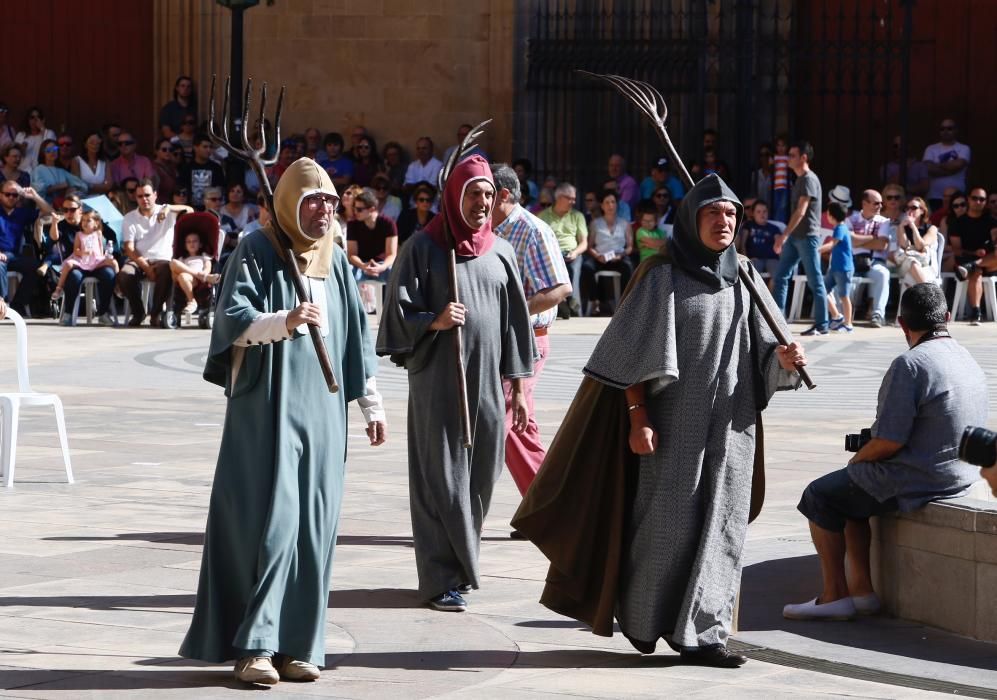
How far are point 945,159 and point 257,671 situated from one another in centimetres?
1778

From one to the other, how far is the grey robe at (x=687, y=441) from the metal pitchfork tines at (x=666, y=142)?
0.16 ft

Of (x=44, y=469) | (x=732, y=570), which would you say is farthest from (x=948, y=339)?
(x=44, y=469)

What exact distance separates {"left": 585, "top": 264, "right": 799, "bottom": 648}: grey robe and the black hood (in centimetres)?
4

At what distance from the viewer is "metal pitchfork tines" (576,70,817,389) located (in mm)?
6203

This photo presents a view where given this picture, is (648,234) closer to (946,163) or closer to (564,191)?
(564,191)

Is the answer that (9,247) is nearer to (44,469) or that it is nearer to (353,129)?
(353,129)

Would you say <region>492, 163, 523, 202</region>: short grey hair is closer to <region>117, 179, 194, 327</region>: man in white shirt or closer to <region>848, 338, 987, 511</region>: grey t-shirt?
<region>848, 338, 987, 511</region>: grey t-shirt

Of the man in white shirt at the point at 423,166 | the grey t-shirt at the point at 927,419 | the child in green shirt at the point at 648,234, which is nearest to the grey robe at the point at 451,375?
the grey t-shirt at the point at 927,419

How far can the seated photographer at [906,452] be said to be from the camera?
21.2 feet

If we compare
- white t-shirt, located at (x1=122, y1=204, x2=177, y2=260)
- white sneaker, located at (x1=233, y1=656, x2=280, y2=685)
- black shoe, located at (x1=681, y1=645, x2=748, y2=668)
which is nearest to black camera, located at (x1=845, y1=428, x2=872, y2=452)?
black shoe, located at (x1=681, y1=645, x2=748, y2=668)

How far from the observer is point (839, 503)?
22.1 ft

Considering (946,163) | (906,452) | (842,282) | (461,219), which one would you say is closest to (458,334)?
(461,219)

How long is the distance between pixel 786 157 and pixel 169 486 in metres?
12.7

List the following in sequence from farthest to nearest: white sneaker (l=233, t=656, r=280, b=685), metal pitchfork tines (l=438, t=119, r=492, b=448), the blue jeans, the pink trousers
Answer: the blue jeans < the pink trousers < metal pitchfork tines (l=438, t=119, r=492, b=448) < white sneaker (l=233, t=656, r=280, b=685)
